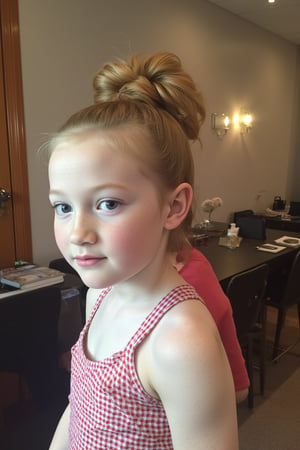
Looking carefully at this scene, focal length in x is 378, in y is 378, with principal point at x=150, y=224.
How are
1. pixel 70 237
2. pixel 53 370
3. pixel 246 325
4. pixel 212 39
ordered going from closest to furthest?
1. pixel 70 237
2. pixel 53 370
3. pixel 246 325
4. pixel 212 39

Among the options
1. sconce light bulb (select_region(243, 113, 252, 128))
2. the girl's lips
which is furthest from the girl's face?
sconce light bulb (select_region(243, 113, 252, 128))

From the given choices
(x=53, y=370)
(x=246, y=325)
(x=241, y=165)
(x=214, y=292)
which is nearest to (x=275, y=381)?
(x=246, y=325)

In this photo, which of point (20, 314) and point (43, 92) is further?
point (43, 92)

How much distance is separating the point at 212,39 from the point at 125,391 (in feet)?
13.4

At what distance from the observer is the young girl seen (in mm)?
493

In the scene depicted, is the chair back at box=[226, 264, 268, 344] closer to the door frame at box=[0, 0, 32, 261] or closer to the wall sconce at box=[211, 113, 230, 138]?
the door frame at box=[0, 0, 32, 261]

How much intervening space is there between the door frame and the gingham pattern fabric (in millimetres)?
2036

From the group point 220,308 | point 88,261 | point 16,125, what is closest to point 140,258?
point 88,261

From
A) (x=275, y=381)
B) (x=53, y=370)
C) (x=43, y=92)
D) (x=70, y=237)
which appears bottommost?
(x=275, y=381)

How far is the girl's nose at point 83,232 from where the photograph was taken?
1.64 ft

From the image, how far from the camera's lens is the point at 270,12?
4133mm

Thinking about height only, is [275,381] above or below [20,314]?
below

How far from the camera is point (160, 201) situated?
542 mm

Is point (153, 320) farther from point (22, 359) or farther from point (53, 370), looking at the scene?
point (53, 370)
